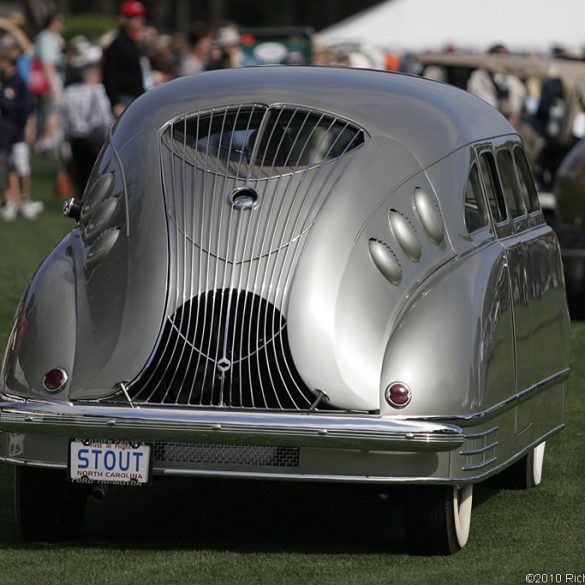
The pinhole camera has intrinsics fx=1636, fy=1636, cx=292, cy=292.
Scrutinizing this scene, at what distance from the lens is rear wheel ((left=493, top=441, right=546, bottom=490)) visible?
7113mm

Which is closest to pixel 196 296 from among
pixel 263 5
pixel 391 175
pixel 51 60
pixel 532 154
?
pixel 391 175

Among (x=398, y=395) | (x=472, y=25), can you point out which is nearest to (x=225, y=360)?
(x=398, y=395)

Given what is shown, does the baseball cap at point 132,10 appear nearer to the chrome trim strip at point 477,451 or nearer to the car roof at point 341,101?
the car roof at point 341,101

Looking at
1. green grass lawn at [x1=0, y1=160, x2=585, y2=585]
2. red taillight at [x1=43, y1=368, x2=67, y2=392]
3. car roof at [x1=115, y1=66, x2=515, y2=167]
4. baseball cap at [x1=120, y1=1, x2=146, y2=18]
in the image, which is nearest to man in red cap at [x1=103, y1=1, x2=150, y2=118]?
baseball cap at [x1=120, y1=1, x2=146, y2=18]

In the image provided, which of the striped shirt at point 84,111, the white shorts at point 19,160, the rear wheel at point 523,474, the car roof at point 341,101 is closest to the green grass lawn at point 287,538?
the rear wheel at point 523,474

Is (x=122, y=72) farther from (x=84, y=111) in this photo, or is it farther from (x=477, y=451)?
(x=477, y=451)

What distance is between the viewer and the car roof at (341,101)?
617cm

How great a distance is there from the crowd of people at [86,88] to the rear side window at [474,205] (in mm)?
7348

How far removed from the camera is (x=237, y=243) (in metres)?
5.87

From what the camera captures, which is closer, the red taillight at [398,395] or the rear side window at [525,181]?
the red taillight at [398,395]

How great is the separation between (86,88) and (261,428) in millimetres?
13250

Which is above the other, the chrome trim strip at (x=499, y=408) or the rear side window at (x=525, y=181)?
the rear side window at (x=525, y=181)

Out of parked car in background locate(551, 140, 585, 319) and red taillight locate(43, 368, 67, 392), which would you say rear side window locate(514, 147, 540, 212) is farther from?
parked car in background locate(551, 140, 585, 319)

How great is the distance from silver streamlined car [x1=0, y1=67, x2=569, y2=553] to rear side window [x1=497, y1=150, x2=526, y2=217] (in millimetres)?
360
